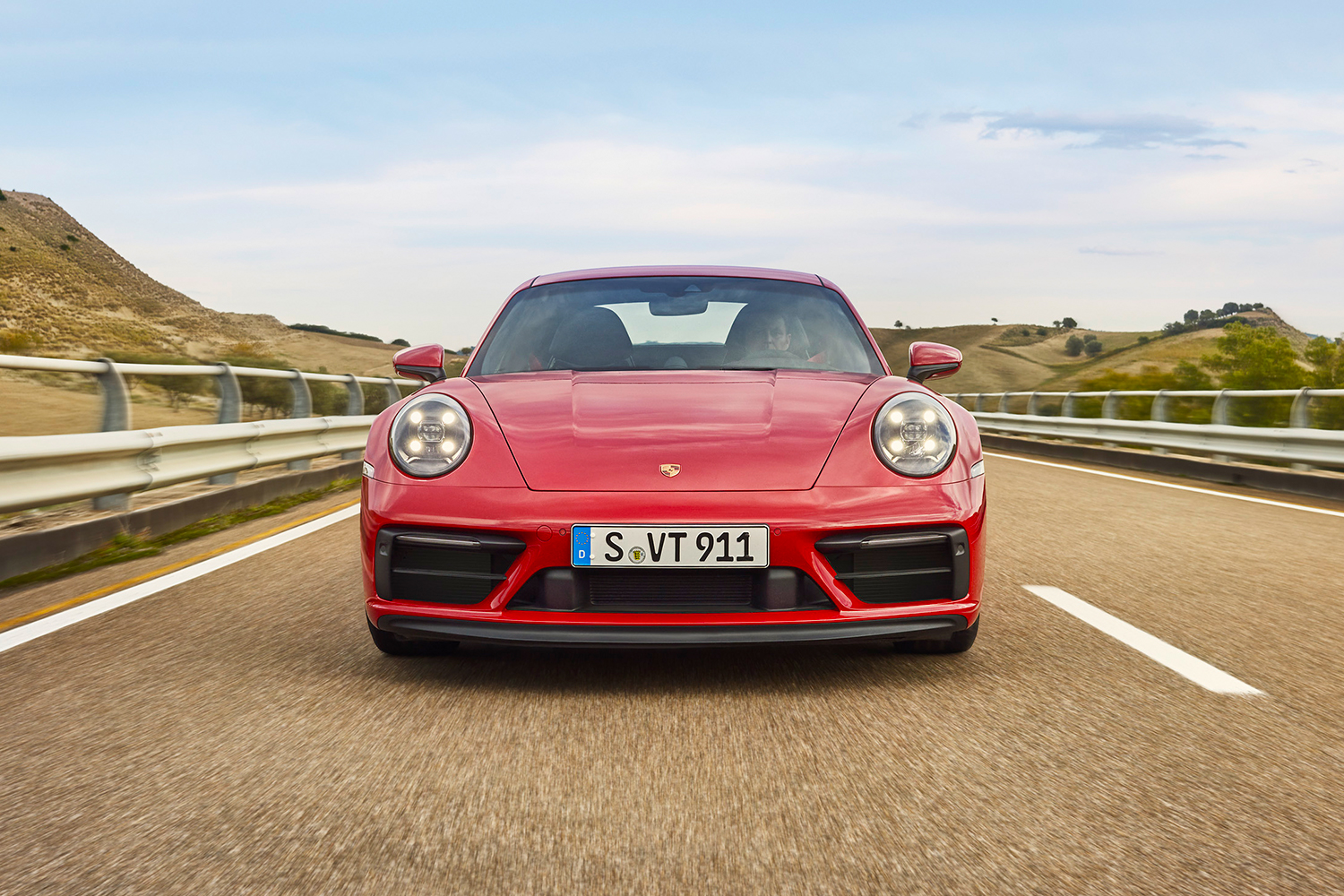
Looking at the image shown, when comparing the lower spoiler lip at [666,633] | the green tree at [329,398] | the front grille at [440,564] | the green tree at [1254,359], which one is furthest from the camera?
the green tree at [1254,359]

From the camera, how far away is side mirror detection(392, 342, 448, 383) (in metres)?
4.58

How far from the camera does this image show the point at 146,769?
275 centimetres

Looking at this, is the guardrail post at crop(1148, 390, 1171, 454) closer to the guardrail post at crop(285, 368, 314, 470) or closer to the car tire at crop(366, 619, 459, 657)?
the guardrail post at crop(285, 368, 314, 470)

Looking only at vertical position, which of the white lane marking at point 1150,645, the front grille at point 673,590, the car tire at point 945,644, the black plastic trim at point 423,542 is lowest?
the white lane marking at point 1150,645

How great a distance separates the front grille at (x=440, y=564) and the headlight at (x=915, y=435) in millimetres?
1148

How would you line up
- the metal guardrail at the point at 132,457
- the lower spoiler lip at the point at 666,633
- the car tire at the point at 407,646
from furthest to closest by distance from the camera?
the metal guardrail at the point at 132,457 < the car tire at the point at 407,646 < the lower spoiler lip at the point at 666,633

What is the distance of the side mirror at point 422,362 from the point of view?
458 cm

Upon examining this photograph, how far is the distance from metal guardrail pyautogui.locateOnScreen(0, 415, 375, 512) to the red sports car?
Answer: 2.59m

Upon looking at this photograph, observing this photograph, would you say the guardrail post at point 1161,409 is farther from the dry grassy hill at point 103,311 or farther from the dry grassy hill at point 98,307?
the dry grassy hill at point 98,307

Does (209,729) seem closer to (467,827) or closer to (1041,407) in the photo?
(467,827)

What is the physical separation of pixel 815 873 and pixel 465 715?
4.43 ft

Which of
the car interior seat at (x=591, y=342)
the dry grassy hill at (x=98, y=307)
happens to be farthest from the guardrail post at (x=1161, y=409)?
the dry grassy hill at (x=98, y=307)

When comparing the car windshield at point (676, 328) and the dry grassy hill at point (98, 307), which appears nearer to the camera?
the car windshield at point (676, 328)

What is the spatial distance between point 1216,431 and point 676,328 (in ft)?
32.0
